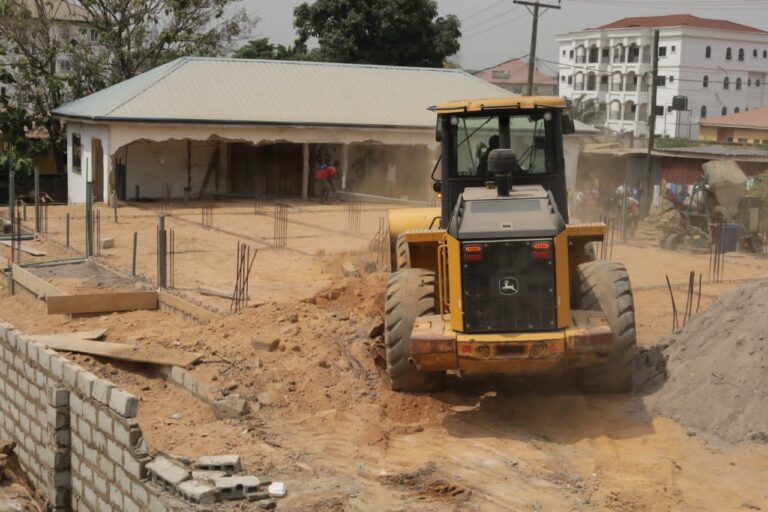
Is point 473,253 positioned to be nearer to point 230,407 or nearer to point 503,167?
point 503,167

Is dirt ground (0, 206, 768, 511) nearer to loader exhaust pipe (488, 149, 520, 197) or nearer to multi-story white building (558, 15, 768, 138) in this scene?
loader exhaust pipe (488, 149, 520, 197)

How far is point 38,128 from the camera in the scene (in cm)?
4281

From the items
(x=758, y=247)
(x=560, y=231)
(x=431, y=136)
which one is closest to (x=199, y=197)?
(x=431, y=136)

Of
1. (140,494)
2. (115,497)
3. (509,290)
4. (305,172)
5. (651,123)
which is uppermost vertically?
(651,123)

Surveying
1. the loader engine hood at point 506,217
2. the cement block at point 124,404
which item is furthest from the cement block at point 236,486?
the loader engine hood at point 506,217

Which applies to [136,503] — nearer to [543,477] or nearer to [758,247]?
[543,477]

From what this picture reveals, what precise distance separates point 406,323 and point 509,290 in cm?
126

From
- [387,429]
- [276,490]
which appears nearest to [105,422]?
[276,490]

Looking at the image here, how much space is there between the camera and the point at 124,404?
360 inches

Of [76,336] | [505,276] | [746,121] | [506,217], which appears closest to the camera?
[505,276]

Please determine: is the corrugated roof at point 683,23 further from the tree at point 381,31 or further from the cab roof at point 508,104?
the cab roof at point 508,104

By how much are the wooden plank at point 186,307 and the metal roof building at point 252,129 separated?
53.2 ft

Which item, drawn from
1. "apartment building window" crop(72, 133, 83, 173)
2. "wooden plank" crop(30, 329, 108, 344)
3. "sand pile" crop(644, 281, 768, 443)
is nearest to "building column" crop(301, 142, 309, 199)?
"apartment building window" crop(72, 133, 83, 173)

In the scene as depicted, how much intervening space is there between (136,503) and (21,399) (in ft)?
11.2
